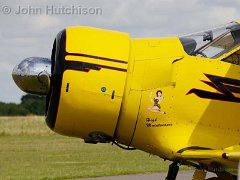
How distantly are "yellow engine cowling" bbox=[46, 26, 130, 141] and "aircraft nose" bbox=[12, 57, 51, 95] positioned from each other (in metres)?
0.14

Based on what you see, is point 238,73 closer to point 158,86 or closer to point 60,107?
point 158,86

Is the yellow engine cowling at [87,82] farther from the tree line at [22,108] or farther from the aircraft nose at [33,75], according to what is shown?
the tree line at [22,108]

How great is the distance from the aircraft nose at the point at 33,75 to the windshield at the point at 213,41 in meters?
1.53

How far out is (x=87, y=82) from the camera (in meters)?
6.66

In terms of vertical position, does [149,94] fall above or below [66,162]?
above

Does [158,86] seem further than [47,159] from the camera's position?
No

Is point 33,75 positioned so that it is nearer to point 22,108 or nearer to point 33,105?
point 33,105

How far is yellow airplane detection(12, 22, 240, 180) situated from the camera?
6.67 metres

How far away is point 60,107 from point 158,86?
41.6 inches

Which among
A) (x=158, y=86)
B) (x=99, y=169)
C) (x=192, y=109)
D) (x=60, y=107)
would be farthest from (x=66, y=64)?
(x=99, y=169)

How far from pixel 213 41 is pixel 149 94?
103cm

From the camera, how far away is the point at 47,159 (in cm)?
1953

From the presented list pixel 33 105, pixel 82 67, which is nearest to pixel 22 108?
pixel 33 105

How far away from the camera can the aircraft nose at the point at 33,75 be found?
687 centimetres
